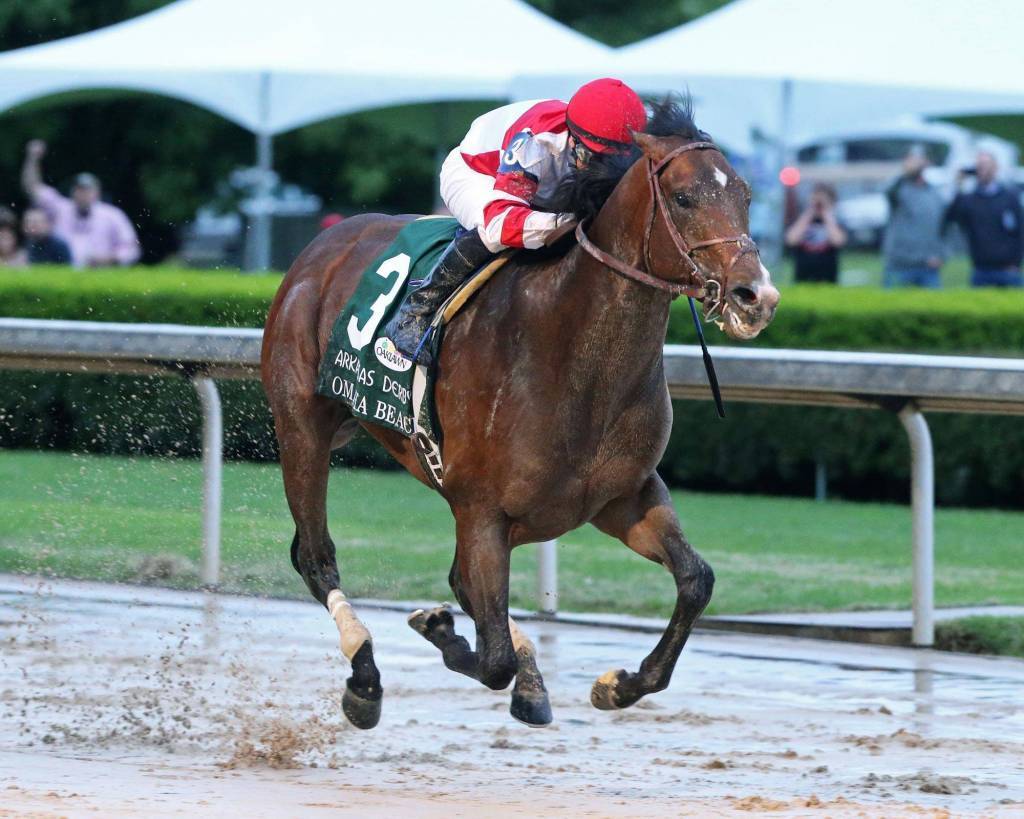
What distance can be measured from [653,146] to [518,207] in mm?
527

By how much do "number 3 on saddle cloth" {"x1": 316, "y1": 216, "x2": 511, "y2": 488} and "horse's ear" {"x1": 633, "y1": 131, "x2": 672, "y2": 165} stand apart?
0.69 m

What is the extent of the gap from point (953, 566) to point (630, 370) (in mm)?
4700

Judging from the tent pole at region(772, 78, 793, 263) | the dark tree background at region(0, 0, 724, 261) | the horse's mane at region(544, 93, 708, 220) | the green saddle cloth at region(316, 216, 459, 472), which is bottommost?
the dark tree background at region(0, 0, 724, 261)

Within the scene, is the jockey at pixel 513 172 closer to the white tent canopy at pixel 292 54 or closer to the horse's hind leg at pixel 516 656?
the horse's hind leg at pixel 516 656

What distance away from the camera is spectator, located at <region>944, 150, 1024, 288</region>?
14.8 metres

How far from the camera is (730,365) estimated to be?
25.5ft

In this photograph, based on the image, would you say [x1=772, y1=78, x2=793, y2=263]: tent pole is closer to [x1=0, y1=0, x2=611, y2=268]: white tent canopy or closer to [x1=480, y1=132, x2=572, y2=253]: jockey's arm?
[x1=0, y1=0, x2=611, y2=268]: white tent canopy

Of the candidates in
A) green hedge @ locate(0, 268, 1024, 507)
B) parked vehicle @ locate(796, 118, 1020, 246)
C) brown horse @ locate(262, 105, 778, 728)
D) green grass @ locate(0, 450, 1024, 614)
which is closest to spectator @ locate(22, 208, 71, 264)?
green hedge @ locate(0, 268, 1024, 507)

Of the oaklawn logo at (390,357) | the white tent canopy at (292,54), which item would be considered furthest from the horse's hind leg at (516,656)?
the white tent canopy at (292,54)

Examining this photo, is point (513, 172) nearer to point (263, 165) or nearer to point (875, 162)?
point (263, 165)

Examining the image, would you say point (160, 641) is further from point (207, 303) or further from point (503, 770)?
point (207, 303)

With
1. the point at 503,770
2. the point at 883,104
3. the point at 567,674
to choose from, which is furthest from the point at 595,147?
the point at 883,104

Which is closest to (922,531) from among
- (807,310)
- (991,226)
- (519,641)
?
(519,641)

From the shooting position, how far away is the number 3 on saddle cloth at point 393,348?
5.58 m
